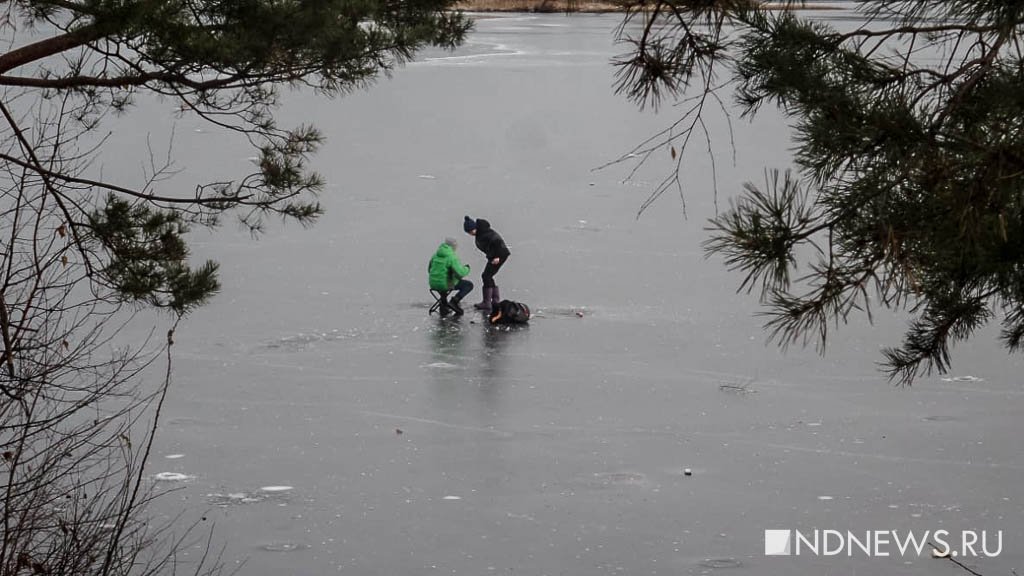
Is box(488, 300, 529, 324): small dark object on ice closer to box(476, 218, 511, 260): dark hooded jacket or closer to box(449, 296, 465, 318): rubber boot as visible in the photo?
box(449, 296, 465, 318): rubber boot

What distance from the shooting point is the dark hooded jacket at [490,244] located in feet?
42.5

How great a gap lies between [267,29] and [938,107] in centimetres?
402

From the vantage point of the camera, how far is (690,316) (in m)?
12.9

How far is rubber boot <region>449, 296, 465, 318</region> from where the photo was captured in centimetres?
1284

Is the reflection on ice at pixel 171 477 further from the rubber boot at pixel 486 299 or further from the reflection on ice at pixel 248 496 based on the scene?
the rubber boot at pixel 486 299

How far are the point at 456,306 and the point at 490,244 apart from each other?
2.03 feet

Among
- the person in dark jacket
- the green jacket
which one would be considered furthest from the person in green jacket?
the person in dark jacket

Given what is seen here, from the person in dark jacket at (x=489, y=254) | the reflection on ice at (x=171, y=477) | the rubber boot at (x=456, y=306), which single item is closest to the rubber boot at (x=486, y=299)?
the person in dark jacket at (x=489, y=254)

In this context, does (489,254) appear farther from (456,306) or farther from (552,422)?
(552,422)

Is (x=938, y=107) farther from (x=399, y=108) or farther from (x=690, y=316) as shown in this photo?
(x=399, y=108)

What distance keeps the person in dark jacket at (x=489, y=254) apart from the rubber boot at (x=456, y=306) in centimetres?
19

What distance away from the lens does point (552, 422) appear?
31.6ft

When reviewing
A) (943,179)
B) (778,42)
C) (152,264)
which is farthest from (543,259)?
(943,179)

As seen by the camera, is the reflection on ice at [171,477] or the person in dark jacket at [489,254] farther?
the person in dark jacket at [489,254]
